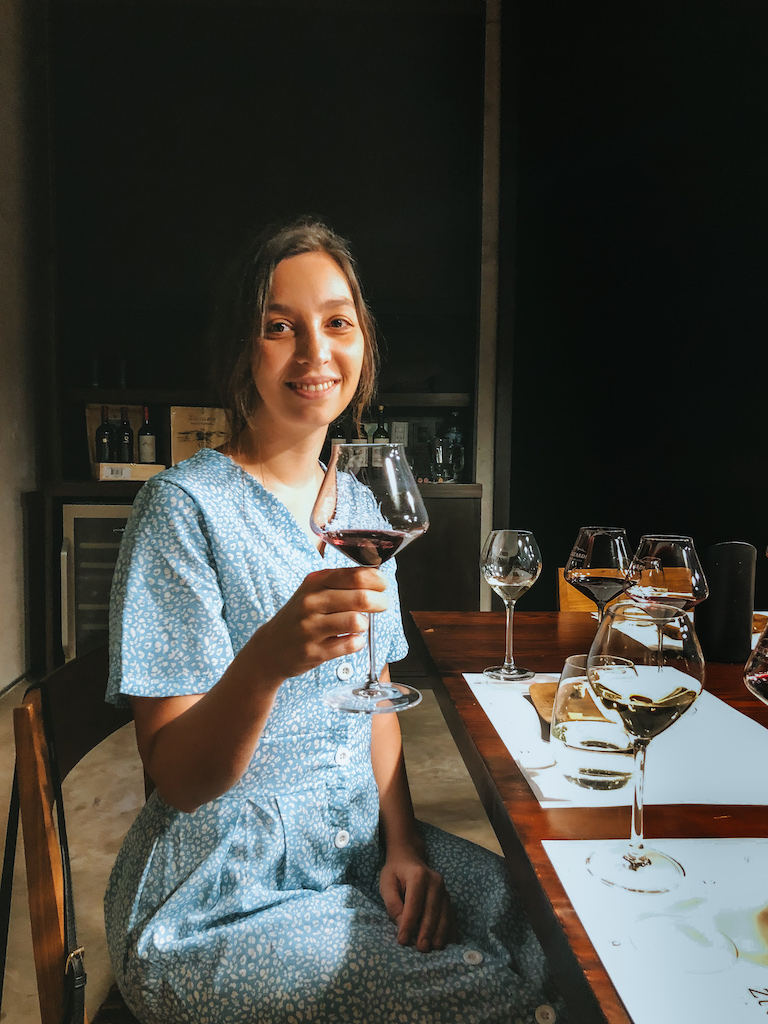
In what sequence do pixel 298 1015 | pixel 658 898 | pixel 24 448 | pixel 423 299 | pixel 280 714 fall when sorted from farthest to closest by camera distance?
pixel 423 299 < pixel 24 448 < pixel 280 714 < pixel 298 1015 < pixel 658 898

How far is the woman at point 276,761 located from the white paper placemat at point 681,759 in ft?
0.55

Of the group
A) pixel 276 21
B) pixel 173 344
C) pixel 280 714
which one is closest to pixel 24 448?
pixel 173 344

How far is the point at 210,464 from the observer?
1064 millimetres

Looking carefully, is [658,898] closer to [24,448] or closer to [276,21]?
[24,448]

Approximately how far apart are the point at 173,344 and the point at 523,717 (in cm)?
330

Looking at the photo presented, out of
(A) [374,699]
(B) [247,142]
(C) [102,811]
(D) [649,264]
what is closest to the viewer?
(A) [374,699]

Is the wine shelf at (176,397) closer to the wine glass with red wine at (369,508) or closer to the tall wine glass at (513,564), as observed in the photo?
the tall wine glass at (513,564)

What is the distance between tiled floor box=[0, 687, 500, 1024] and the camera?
1.64 m

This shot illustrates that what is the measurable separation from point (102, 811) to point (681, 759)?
6.40 feet

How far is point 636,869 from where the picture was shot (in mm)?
631

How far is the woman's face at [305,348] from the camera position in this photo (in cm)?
110

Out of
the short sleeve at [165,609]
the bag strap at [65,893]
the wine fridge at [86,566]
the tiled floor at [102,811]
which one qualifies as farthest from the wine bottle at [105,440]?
the bag strap at [65,893]

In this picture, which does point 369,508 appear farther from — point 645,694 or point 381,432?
point 381,432

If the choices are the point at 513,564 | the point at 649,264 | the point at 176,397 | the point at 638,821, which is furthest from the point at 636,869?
the point at 176,397
